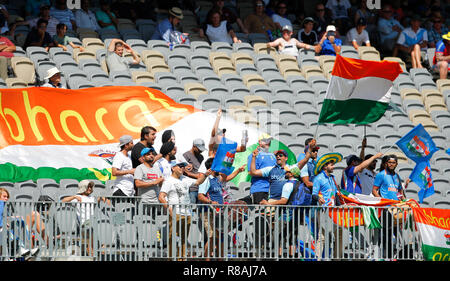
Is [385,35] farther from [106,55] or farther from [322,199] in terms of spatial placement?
[322,199]

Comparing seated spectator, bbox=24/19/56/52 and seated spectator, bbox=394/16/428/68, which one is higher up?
seated spectator, bbox=394/16/428/68

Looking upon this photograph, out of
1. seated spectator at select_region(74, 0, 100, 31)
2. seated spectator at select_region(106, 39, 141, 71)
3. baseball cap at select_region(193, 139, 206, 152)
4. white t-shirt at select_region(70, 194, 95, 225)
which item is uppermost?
seated spectator at select_region(74, 0, 100, 31)

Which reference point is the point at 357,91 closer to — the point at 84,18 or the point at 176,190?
the point at 176,190

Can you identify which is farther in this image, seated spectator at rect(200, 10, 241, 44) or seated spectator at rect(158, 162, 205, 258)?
seated spectator at rect(200, 10, 241, 44)

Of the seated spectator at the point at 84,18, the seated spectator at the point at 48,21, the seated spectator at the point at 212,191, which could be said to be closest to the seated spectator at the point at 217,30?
the seated spectator at the point at 84,18

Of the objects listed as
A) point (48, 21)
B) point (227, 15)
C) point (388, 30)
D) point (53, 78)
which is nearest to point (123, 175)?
point (53, 78)

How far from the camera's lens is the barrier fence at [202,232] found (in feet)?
37.4

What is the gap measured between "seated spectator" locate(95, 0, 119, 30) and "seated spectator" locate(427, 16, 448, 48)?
6.64 meters

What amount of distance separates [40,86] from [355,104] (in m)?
5.22

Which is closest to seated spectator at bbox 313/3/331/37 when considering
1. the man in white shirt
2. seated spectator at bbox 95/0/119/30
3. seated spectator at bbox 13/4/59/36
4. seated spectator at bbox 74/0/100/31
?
seated spectator at bbox 95/0/119/30

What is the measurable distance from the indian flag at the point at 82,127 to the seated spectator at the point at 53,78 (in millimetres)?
497

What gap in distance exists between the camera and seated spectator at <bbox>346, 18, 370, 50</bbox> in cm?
2039

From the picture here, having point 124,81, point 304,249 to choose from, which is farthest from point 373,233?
point 124,81

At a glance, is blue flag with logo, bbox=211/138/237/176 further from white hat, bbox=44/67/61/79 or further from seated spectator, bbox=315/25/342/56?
seated spectator, bbox=315/25/342/56
